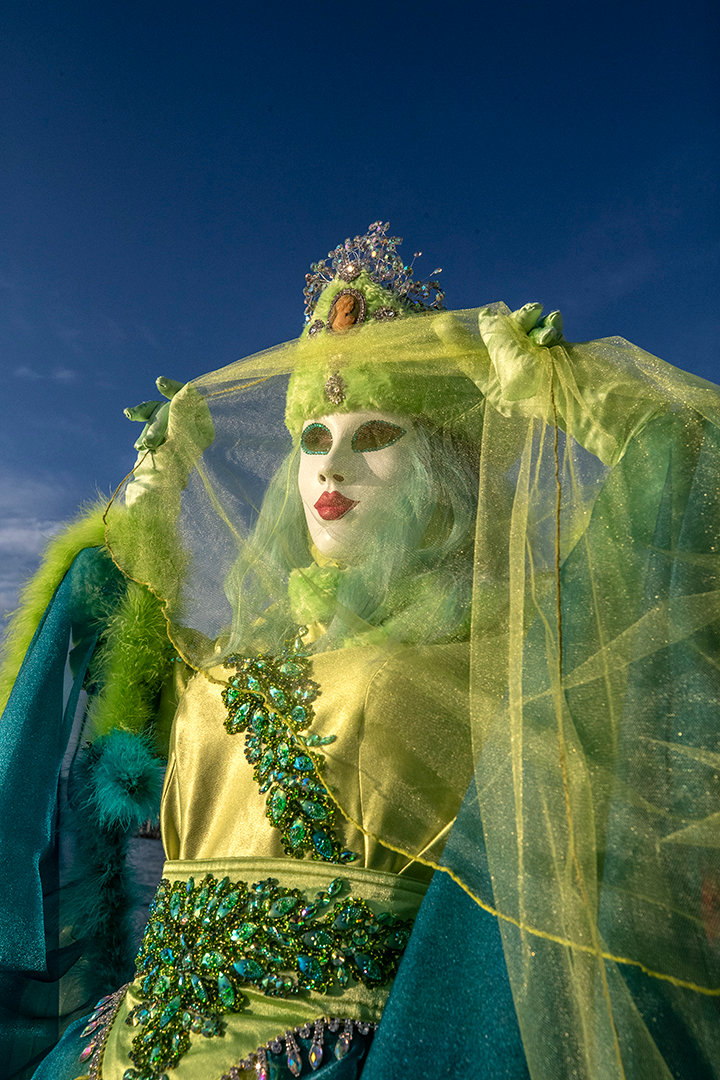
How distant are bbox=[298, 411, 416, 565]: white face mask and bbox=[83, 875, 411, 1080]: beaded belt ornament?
2.14 feet

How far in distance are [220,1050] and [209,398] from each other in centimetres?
118

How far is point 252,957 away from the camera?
129 centimetres

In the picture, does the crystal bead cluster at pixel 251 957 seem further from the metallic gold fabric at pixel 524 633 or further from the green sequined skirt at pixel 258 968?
the metallic gold fabric at pixel 524 633

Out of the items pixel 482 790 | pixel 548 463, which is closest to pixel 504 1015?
pixel 482 790

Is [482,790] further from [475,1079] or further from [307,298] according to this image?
[307,298]

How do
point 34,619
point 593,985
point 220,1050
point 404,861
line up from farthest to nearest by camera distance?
point 34,619 → point 404,861 → point 220,1050 → point 593,985

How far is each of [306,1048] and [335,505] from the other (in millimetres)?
940

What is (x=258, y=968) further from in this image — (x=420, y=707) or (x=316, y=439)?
(x=316, y=439)

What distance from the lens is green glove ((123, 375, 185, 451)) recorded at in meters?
1.77

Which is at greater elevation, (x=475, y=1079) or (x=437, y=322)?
(x=437, y=322)

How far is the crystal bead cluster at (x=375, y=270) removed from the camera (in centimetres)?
185

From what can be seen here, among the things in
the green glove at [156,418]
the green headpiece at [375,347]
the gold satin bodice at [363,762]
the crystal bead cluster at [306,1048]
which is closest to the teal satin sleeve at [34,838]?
the gold satin bodice at [363,762]

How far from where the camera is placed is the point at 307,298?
6.38 ft

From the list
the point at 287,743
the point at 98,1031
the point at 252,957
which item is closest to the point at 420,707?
the point at 287,743
